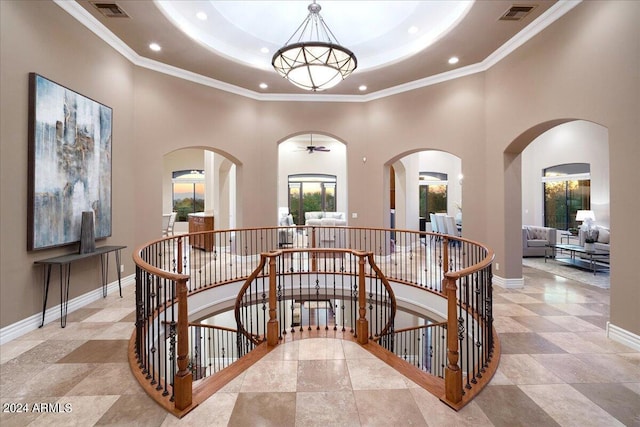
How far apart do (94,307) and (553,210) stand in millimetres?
14085

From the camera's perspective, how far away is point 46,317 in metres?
3.84

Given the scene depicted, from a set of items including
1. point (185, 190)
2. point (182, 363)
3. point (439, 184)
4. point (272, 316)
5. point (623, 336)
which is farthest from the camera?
point (439, 184)

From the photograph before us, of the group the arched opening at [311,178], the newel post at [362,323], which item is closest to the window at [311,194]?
the arched opening at [311,178]

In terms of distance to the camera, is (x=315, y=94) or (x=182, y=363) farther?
(x=315, y=94)

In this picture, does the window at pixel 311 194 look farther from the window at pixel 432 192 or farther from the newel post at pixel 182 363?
the newel post at pixel 182 363

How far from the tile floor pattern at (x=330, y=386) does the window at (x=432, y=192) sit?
11.8 m

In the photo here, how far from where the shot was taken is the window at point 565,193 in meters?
10.1

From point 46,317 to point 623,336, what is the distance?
7.08 metres

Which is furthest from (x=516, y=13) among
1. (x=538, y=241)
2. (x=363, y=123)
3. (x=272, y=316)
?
(x=538, y=241)

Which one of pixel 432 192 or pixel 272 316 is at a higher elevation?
pixel 432 192

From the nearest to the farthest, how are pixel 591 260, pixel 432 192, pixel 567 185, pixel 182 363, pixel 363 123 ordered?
1. pixel 182 363
2. pixel 591 260
3. pixel 363 123
4. pixel 567 185
5. pixel 432 192

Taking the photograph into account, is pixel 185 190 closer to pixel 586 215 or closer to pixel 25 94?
pixel 25 94

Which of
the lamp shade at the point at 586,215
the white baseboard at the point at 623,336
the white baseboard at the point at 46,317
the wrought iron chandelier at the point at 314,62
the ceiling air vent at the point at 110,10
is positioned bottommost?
the white baseboard at the point at 623,336

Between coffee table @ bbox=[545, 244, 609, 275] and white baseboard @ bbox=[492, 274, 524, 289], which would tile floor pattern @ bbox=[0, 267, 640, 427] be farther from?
coffee table @ bbox=[545, 244, 609, 275]
